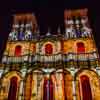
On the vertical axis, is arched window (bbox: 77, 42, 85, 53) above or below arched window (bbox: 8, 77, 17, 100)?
above

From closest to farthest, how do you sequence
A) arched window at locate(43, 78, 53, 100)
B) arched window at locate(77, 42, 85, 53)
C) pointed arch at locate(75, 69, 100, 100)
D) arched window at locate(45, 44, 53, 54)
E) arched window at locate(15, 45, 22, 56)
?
pointed arch at locate(75, 69, 100, 100), arched window at locate(43, 78, 53, 100), arched window at locate(77, 42, 85, 53), arched window at locate(45, 44, 53, 54), arched window at locate(15, 45, 22, 56)

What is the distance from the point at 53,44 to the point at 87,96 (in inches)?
329

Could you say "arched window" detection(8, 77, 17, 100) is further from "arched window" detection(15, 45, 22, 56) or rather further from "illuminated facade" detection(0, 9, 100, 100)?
"arched window" detection(15, 45, 22, 56)

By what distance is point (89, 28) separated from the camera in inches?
1147

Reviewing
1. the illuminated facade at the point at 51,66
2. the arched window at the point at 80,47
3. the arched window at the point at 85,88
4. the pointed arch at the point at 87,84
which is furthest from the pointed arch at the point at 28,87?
the arched window at the point at 80,47

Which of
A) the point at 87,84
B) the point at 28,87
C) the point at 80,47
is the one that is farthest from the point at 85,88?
the point at 28,87

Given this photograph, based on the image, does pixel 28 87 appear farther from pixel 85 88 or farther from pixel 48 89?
pixel 85 88

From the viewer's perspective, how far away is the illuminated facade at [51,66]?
2269cm

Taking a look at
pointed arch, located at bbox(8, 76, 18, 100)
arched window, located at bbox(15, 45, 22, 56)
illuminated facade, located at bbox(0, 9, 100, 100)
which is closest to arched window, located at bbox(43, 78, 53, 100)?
illuminated facade, located at bbox(0, 9, 100, 100)

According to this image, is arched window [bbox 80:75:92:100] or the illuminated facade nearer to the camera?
arched window [bbox 80:75:92:100]

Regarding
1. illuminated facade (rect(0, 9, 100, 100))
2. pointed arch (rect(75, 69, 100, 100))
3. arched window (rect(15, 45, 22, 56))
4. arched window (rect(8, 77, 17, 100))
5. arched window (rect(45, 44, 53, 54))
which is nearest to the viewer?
pointed arch (rect(75, 69, 100, 100))

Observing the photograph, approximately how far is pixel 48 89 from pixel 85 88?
399cm

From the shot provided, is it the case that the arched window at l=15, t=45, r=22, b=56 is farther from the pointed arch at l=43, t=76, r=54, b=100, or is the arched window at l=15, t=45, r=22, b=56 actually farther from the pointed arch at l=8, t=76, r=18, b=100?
the pointed arch at l=43, t=76, r=54, b=100

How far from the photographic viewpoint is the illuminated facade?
22.7 metres
